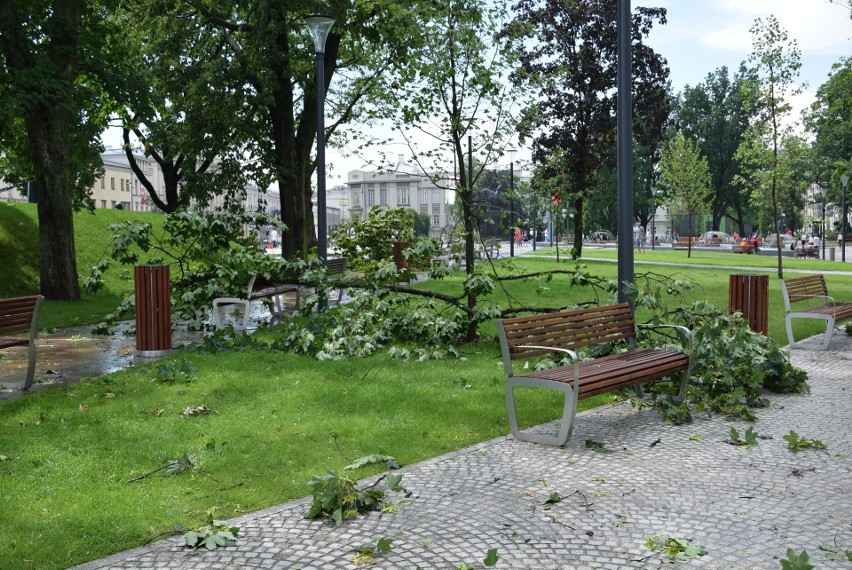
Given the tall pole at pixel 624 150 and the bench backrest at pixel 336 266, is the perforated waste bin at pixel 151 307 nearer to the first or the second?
the tall pole at pixel 624 150

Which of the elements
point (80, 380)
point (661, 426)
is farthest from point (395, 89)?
point (661, 426)

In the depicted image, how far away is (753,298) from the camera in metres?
9.70

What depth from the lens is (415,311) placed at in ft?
32.6

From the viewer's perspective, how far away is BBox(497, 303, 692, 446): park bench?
5.79 metres

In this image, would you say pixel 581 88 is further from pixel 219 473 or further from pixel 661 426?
pixel 219 473

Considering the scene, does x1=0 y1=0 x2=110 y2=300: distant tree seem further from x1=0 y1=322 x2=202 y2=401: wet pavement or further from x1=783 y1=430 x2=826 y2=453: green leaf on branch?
x1=783 y1=430 x2=826 y2=453: green leaf on branch

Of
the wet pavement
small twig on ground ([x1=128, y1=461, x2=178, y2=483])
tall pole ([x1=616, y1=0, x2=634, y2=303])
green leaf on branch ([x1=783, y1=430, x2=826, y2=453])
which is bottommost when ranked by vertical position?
green leaf on branch ([x1=783, y1=430, x2=826, y2=453])

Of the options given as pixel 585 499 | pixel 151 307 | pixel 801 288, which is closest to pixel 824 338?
pixel 801 288

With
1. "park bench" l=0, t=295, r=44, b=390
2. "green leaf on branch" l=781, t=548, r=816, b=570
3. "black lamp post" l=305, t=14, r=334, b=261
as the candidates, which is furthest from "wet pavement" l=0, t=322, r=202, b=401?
"green leaf on branch" l=781, t=548, r=816, b=570

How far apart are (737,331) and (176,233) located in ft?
24.8

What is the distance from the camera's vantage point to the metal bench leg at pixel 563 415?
5.66m

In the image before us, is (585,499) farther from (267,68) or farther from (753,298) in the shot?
(267,68)

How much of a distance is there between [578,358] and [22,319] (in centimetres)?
514

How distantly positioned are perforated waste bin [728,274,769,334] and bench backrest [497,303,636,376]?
285 centimetres
